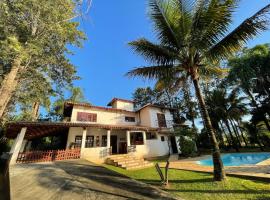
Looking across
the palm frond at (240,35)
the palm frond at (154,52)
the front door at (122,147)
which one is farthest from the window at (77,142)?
the palm frond at (240,35)

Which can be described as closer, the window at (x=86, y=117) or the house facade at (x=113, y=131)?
the house facade at (x=113, y=131)

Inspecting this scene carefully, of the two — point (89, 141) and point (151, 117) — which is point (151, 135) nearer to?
point (151, 117)

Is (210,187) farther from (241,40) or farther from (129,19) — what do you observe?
(129,19)

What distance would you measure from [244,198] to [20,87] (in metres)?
17.2

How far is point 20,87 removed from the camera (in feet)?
42.6

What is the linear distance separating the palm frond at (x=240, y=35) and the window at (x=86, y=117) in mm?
14550

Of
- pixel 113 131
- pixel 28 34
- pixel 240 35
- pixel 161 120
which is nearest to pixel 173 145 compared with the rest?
pixel 161 120

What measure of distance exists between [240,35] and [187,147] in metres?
15.3

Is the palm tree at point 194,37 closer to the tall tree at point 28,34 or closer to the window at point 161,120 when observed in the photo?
the tall tree at point 28,34

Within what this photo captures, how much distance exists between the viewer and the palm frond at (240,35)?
201 inches

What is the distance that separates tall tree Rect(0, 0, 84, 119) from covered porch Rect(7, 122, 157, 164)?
317cm

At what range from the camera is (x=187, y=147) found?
1803cm

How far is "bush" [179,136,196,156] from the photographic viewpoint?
1800 cm

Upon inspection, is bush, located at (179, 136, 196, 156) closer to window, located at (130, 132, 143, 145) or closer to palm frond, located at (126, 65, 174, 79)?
window, located at (130, 132, 143, 145)
